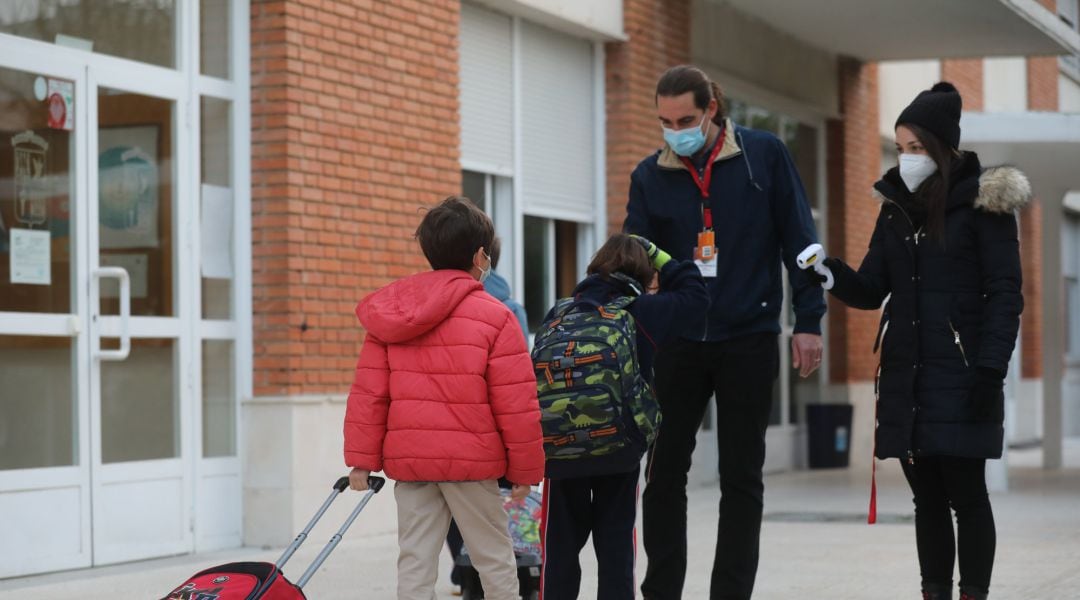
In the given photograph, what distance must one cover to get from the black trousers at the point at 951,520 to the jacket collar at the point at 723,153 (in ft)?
4.18

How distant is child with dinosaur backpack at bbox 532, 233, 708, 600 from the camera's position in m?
5.17

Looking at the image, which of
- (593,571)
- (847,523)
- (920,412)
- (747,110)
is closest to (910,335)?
(920,412)

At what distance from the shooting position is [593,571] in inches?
316

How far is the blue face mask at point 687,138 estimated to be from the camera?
5855mm

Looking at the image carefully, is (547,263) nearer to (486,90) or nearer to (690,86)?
(486,90)

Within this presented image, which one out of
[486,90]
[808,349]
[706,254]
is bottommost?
[808,349]

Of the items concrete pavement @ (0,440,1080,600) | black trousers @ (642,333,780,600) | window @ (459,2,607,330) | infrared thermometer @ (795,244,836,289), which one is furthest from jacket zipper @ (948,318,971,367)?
window @ (459,2,607,330)

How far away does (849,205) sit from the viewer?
1772cm

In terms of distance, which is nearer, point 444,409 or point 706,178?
point 444,409

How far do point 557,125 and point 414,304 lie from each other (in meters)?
7.59

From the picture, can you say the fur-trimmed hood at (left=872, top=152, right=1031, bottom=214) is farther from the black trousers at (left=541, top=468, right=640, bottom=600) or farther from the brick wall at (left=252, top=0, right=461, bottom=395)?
the brick wall at (left=252, top=0, right=461, bottom=395)

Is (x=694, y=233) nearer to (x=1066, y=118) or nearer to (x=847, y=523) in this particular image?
(x=847, y=523)

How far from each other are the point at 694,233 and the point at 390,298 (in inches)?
53.1

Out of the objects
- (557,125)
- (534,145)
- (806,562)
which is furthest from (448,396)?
(557,125)
